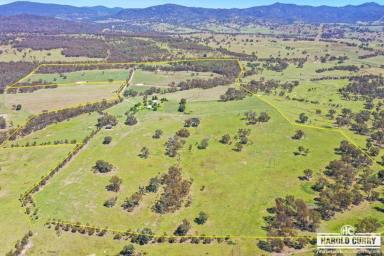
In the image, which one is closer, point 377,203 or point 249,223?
point 249,223

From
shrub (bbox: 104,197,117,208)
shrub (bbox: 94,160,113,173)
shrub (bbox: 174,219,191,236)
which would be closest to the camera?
shrub (bbox: 174,219,191,236)

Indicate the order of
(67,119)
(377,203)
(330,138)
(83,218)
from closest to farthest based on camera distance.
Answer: (83,218)
(377,203)
(330,138)
(67,119)

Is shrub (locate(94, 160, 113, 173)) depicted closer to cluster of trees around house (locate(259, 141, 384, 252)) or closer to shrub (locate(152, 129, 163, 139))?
shrub (locate(152, 129, 163, 139))

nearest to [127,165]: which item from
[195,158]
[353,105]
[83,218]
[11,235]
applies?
[195,158]

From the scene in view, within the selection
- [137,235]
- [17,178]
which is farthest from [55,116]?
A: [137,235]

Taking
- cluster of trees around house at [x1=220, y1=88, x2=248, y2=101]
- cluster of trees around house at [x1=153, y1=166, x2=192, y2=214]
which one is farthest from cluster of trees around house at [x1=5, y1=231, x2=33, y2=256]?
cluster of trees around house at [x1=220, y1=88, x2=248, y2=101]

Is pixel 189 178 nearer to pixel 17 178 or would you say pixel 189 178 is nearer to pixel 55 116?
pixel 17 178

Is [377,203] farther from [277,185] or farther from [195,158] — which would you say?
[195,158]
